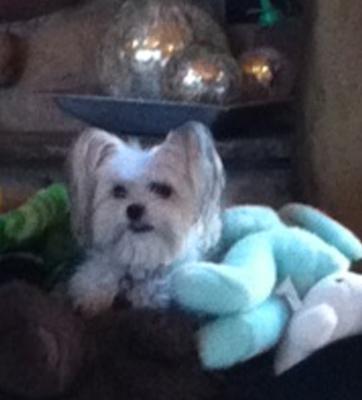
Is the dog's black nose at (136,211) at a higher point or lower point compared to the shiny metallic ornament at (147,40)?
higher

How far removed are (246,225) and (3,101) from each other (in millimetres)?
1008

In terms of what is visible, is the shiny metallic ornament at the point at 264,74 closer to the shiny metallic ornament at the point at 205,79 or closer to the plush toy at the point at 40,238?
the shiny metallic ornament at the point at 205,79

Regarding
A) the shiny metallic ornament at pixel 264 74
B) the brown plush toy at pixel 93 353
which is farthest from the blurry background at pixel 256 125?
the brown plush toy at pixel 93 353

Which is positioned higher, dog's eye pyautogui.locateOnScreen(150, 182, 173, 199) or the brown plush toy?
dog's eye pyautogui.locateOnScreen(150, 182, 173, 199)

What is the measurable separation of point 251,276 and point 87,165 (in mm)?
230

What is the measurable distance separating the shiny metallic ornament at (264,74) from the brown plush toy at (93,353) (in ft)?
2.74

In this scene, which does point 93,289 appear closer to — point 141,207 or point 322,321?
point 141,207

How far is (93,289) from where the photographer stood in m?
1.34

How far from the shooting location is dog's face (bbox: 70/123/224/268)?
1.30 m

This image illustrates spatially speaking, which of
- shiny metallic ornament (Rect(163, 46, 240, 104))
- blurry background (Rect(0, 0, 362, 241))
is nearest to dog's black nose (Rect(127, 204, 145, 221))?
blurry background (Rect(0, 0, 362, 241))

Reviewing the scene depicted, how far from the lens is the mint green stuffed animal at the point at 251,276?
123cm

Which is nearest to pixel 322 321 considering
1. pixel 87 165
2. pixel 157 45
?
pixel 87 165

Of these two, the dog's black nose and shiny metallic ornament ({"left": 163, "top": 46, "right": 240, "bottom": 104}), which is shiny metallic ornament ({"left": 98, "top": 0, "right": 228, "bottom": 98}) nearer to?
shiny metallic ornament ({"left": 163, "top": 46, "right": 240, "bottom": 104})

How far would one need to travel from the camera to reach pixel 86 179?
132 cm
